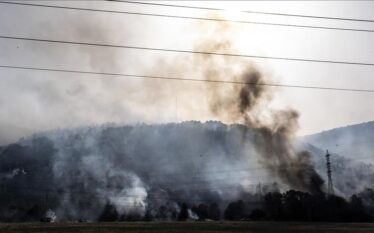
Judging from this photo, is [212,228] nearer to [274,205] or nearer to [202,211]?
[274,205]

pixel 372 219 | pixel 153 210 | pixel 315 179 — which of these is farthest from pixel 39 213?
pixel 372 219

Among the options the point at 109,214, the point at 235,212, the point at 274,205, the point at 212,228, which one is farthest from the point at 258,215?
the point at 212,228

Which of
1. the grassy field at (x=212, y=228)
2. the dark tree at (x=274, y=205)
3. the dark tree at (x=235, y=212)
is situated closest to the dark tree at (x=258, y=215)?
the dark tree at (x=274, y=205)

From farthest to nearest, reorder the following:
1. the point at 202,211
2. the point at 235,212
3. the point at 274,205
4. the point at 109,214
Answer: the point at 109,214 < the point at 202,211 < the point at 235,212 < the point at 274,205

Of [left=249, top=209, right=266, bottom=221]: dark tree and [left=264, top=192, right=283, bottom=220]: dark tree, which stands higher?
[left=264, top=192, right=283, bottom=220]: dark tree

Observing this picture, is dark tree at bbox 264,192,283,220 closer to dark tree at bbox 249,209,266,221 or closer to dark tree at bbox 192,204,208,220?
dark tree at bbox 249,209,266,221

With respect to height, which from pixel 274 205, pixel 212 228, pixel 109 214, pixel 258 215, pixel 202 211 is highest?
pixel 274 205

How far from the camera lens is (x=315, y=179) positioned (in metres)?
179

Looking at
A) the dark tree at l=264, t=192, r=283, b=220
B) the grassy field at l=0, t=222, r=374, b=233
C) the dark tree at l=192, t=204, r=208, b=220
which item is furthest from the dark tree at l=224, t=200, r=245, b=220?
the grassy field at l=0, t=222, r=374, b=233

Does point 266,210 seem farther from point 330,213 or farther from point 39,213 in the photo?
point 39,213

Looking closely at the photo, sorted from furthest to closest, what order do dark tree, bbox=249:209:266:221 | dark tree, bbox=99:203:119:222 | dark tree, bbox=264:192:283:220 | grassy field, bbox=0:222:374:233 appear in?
dark tree, bbox=99:203:119:222, dark tree, bbox=264:192:283:220, dark tree, bbox=249:209:266:221, grassy field, bbox=0:222:374:233

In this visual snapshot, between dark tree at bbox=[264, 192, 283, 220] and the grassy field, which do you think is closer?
the grassy field

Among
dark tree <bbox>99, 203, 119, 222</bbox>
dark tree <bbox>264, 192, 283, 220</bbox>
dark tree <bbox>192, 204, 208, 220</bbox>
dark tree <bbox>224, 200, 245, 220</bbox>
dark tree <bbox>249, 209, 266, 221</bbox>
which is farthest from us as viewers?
dark tree <bbox>99, 203, 119, 222</bbox>

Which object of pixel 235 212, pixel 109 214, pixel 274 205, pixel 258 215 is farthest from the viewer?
pixel 109 214
